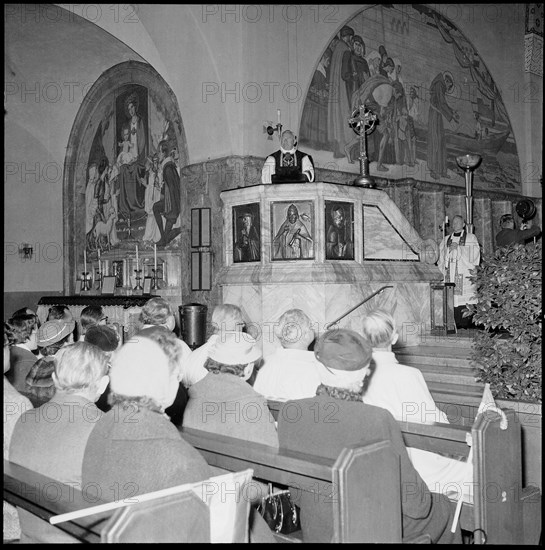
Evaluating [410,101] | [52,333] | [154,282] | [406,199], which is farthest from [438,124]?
[52,333]

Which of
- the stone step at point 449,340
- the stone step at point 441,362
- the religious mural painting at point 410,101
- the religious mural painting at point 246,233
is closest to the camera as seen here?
the stone step at point 441,362

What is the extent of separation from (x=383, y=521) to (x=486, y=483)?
3.31ft

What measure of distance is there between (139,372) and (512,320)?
3608mm

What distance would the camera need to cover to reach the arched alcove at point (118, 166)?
511 inches

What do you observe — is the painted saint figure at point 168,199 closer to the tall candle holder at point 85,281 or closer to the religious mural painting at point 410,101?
the tall candle holder at point 85,281

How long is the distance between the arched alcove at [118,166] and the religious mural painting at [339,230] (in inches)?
149

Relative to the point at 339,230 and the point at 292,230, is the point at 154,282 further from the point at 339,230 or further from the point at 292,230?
the point at 339,230

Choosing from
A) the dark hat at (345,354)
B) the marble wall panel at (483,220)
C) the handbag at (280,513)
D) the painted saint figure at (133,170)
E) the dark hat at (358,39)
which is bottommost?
the handbag at (280,513)

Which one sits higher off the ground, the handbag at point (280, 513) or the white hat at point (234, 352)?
Result: the white hat at point (234, 352)

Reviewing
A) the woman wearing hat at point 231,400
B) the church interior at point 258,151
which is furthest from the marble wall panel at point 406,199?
the woman wearing hat at point 231,400

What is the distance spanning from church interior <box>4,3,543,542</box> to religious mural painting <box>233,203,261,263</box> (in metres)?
0.02

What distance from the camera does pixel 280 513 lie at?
12.2 ft

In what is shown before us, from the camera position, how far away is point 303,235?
28.2 ft

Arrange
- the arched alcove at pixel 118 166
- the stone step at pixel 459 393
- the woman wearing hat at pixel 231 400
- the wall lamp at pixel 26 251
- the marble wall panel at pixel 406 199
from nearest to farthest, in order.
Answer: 1. the woman wearing hat at pixel 231 400
2. the stone step at pixel 459 393
3. the arched alcove at pixel 118 166
4. the marble wall panel at pixel 406 199
5. the wall lamp at pixel 26 251
